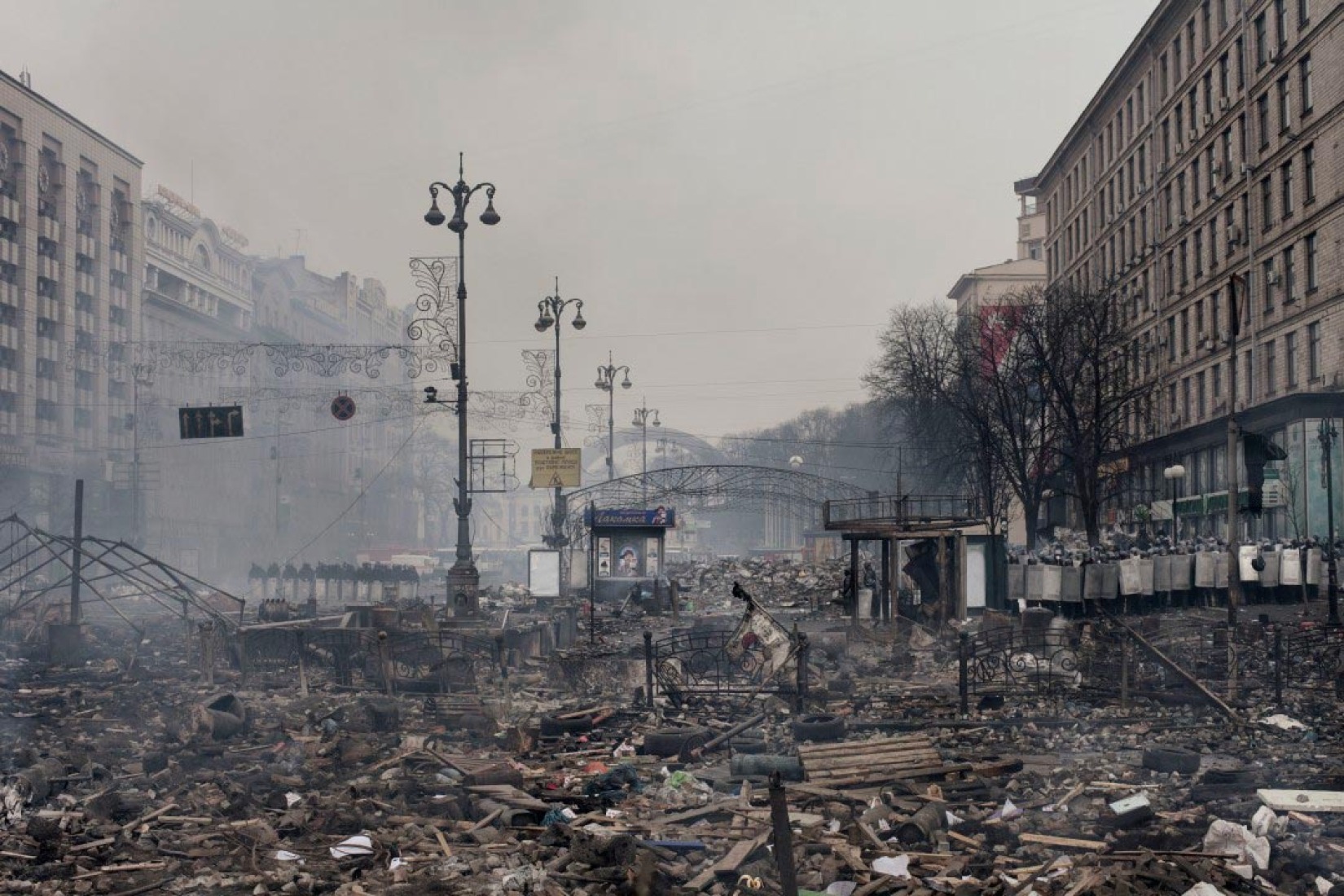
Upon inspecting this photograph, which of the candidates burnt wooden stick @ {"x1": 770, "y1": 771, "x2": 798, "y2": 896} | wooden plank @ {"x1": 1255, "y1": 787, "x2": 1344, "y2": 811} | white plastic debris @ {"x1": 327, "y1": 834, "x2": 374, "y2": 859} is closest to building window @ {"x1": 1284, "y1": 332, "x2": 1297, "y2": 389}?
wooden plank @ {"x1": 1255, "y1": 787, "x2": 1344, "y2": 811}

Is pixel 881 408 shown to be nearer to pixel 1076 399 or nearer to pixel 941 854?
pixel 1076 399

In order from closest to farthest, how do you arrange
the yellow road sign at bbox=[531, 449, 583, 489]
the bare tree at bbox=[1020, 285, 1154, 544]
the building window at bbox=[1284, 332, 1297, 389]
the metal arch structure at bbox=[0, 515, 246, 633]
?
the metal arch structure at bbox=[0, 515, 246, 633]
the yellow road sign at bbox=[531, 449, 583, 489]
the bare tree at bbox=[1020, 285, 1154, 544]
the building window at bbox=[1284, 332, 1297, 389]

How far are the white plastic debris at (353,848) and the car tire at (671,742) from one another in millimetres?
4629

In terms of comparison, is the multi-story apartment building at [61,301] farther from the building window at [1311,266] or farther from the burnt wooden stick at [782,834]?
the burnt wooden stick at [782,834]

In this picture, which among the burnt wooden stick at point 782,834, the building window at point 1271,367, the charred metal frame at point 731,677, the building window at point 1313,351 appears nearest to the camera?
the burnt wooden stick at point 782,834

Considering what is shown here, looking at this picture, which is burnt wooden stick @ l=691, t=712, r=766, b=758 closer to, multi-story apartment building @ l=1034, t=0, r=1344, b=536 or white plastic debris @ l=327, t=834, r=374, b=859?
white plastic debris @ l=327, t=834, r=374, b=859

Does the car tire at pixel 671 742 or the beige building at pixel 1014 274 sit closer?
the car tire at pixel 671 742

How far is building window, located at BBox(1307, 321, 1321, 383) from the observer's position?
39031 mm

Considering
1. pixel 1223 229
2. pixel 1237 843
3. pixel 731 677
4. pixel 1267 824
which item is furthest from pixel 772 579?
pixel 1237 843

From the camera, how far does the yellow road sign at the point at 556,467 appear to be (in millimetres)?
36500

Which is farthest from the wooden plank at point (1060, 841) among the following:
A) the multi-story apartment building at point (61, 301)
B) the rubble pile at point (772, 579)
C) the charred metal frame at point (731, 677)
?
the multi-story apartment building at point (61, 301)

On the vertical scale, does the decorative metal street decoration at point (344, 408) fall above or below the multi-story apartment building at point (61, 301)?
below

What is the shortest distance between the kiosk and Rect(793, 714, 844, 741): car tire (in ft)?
72.4

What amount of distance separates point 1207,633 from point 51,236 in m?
60.8
